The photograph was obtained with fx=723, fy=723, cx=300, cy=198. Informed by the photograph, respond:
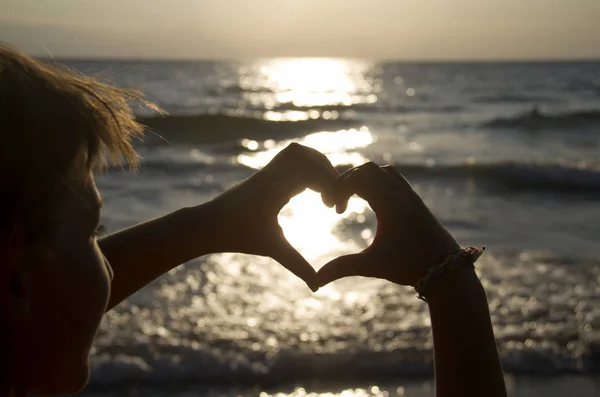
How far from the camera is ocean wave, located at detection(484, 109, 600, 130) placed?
2045 cm

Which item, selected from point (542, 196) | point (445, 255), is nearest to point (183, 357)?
point (445, 255)

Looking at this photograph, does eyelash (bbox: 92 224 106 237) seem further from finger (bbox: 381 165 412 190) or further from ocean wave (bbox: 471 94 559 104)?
ocean wave (bbox: 471 94 559 104)

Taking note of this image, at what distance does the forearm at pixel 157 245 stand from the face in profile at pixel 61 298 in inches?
12.0

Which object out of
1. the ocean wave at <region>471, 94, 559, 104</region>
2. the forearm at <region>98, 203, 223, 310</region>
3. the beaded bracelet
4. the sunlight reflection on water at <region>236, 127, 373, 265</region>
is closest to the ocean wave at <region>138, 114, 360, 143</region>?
the sunlight reflection on water at <region>236, 127, 373, 265</region>

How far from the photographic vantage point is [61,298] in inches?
38.5

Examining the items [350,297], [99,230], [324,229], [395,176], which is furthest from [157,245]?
[324,229]

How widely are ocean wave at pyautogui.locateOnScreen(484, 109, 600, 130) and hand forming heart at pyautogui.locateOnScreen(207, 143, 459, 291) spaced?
20.0 meters

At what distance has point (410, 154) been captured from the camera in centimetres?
1606

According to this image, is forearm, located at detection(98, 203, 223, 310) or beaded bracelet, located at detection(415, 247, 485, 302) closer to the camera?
beaded bracelet, located at detection(415, 247, 485, 302)

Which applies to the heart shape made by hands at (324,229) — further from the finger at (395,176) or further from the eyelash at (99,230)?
the eyelash at (99,230)

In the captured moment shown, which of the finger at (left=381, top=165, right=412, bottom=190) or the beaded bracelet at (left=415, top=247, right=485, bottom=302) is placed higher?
the finger at (left=381, top=165, right=412, bottom=190)

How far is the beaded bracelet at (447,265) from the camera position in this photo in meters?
1.16

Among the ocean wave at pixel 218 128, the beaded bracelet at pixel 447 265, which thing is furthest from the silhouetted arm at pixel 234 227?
the ocean wave at pixel 218 128

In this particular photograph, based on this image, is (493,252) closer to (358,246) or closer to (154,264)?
(358,246)
